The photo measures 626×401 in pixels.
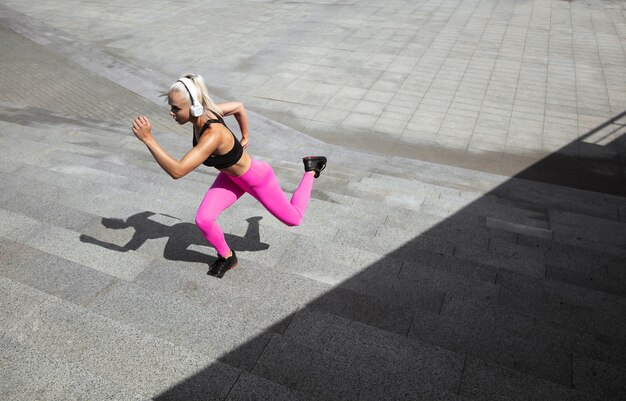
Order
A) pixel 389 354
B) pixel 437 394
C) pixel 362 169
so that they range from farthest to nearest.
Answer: pixel 362 169 < pixel 389 354 < pixel 437 394

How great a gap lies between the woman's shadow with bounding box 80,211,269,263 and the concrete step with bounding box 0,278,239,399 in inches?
41.5

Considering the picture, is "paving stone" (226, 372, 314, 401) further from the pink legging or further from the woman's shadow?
the woman's shadow

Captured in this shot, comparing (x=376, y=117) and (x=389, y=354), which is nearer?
(x=389, y=354)

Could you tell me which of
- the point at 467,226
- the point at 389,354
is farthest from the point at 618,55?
the point at 389,354

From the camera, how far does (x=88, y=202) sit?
5.39 m

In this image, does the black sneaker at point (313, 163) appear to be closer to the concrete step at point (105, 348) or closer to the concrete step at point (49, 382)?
the concrete step at point (105, 348)

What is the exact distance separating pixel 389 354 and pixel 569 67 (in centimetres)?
1269

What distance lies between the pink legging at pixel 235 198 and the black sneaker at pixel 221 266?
Answer: 0.08 metres

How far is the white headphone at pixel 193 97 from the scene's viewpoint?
353 cm

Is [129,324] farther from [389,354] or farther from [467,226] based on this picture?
[467,226]

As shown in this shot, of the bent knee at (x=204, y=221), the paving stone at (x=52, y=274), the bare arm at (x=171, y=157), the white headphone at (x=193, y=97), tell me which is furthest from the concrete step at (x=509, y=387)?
the paving stone at (x=52, y=274)

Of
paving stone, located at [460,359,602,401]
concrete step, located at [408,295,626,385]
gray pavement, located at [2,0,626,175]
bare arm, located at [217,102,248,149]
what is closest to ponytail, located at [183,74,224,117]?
bare arm, located at [217,102,248,149]

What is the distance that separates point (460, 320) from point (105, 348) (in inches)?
107

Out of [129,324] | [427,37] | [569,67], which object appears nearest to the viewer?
[129,324]
